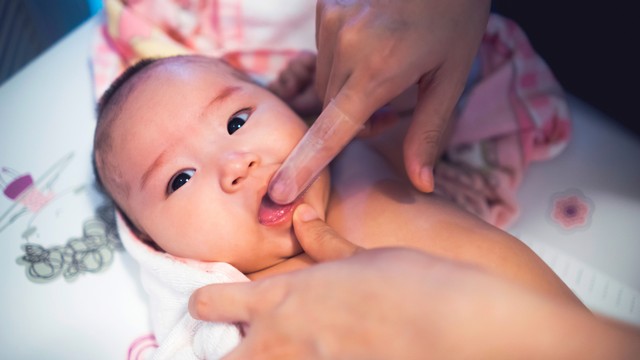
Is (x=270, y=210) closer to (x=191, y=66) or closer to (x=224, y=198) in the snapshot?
(x=224, y=198)

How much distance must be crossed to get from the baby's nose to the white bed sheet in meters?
0.37

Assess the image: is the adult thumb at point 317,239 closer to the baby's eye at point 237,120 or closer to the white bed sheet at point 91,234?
the baby's eye at point 237,120

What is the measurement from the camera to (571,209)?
1.11 meters

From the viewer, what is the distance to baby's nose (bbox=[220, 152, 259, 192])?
A: 2.74 feet

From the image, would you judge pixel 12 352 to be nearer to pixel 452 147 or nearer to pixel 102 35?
pixel 102 35

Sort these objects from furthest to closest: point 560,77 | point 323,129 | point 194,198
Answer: point 560,77, point 194,198, point 323,129

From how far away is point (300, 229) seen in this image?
0.83 m

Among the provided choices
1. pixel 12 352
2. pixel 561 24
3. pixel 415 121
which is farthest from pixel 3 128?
pixel 561 24

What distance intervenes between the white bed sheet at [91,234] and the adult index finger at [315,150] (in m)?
0.46

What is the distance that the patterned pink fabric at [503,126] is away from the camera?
1152mm

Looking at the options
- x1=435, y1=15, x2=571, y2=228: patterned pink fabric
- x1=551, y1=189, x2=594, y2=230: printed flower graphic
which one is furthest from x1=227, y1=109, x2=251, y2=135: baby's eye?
x1=551, y1=189, x2=594, y2=230: printed flower graphic

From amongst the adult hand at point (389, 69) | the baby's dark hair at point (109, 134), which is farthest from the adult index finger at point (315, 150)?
the baby's dark hair at point (109, 134)

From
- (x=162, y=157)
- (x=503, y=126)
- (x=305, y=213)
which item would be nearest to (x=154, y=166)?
(x=162, y=157)

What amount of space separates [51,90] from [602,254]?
129cm
